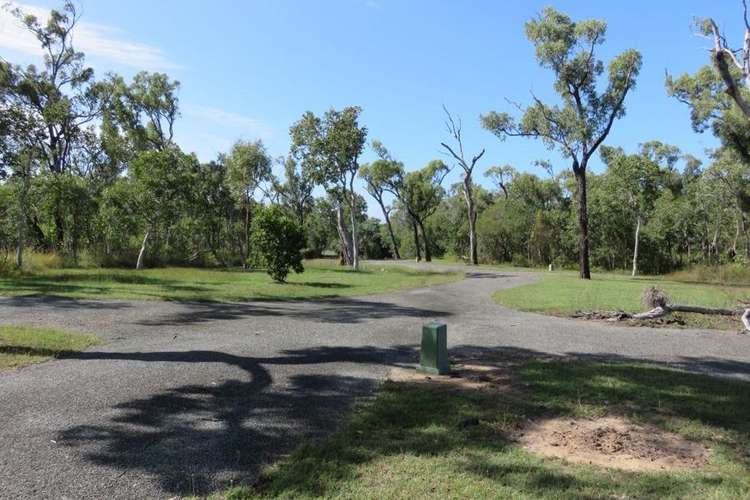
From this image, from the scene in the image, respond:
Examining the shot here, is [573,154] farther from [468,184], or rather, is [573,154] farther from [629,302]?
[468,184]

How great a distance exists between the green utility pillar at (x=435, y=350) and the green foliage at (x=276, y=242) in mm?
13828

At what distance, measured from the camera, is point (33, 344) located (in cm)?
706

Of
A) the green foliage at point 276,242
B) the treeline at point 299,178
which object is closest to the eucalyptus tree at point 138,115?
the treeline at point 299,178

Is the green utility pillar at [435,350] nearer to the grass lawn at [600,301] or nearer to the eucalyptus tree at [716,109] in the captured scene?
the grass lawn at [600,301]

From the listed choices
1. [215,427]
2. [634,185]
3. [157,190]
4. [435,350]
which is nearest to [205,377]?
[215,427]

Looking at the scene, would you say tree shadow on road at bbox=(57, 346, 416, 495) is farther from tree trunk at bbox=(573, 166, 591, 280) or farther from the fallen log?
tree trunk at bbox=(573, 166, 591, 280)

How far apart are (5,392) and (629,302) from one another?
13880mm

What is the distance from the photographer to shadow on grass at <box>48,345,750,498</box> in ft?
11.3

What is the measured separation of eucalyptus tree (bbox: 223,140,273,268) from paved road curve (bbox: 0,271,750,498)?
3013 centimetres

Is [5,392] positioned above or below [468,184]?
below

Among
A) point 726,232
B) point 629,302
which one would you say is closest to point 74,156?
point 629,302

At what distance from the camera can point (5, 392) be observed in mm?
5020

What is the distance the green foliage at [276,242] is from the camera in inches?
773

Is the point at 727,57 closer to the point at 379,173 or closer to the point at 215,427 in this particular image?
the point at 215,427
